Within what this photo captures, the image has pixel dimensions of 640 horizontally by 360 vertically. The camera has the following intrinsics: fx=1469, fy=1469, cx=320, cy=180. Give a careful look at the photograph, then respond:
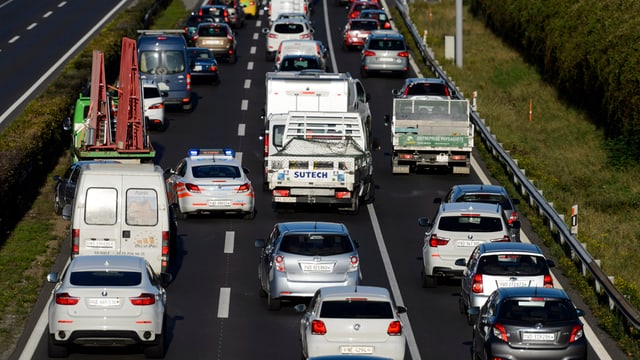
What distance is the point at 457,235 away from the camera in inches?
1094

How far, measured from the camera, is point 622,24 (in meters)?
49.2


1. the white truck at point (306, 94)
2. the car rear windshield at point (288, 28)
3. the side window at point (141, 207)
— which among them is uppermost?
the car rear windshield at point (288, 28)

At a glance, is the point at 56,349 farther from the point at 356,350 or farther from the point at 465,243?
the point at 465,243

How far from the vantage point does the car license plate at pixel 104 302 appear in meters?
21.7

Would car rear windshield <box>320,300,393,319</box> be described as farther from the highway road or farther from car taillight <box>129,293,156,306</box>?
car taillight <box>129,293,156,306</box>

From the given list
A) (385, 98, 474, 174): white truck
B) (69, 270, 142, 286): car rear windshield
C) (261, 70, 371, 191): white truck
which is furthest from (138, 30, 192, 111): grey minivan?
(69, 270, 142, 286): car rear windshield

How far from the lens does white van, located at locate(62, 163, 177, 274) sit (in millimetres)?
26750

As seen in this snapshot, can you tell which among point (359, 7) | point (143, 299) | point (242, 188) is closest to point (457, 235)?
point (143, 299)

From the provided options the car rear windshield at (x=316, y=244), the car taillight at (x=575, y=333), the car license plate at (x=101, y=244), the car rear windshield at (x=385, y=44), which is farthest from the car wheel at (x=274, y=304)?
the car rear windshield at (x=385, y=44)

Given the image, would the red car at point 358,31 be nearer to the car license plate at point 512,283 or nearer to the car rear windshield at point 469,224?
the car rear windshield at point 469,224

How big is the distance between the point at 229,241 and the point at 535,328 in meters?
13.3

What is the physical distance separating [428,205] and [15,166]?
34.0 feet

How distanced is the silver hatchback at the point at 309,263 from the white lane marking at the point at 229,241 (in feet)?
19.1

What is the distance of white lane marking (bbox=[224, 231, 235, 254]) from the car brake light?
35.8ft
